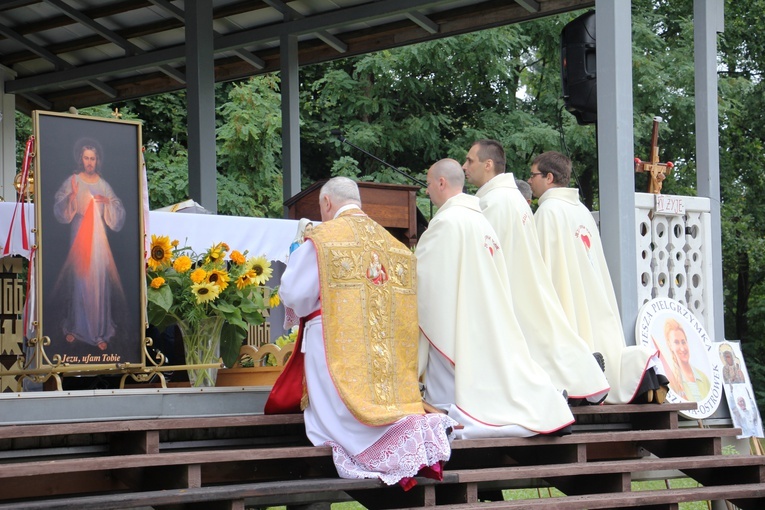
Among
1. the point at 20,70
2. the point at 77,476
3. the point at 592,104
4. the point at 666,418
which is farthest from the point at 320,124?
the point at 77,476

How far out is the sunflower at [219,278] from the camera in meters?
6.39

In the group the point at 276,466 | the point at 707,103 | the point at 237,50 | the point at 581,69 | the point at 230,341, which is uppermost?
the point at 237,50

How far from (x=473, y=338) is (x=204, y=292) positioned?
1.44 m

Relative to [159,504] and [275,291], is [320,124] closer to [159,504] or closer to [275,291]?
[275,291]

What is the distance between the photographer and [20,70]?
534 inches

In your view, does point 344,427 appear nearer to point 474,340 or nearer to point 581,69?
point 474,340

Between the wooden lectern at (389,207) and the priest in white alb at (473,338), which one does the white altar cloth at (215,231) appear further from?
the priest in white alb at (473,338)

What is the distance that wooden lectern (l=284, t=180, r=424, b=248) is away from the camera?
29.1ft

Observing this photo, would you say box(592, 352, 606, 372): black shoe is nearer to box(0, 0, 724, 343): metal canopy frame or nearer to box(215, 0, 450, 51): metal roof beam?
box(0, 0, 724, 343): metal canopy frame

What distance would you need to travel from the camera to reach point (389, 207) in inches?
354

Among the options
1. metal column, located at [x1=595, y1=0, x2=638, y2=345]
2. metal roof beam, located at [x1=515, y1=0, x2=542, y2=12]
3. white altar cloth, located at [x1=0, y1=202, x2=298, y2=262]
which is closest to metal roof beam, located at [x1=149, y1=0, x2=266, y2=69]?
metal roof beam, located at [x1=515, y1=0, x2=542, y2=12]

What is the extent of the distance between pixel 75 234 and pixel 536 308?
8.74ft

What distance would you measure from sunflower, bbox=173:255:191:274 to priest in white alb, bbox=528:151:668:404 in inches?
88.2

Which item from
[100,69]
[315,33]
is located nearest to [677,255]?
[315,33]
